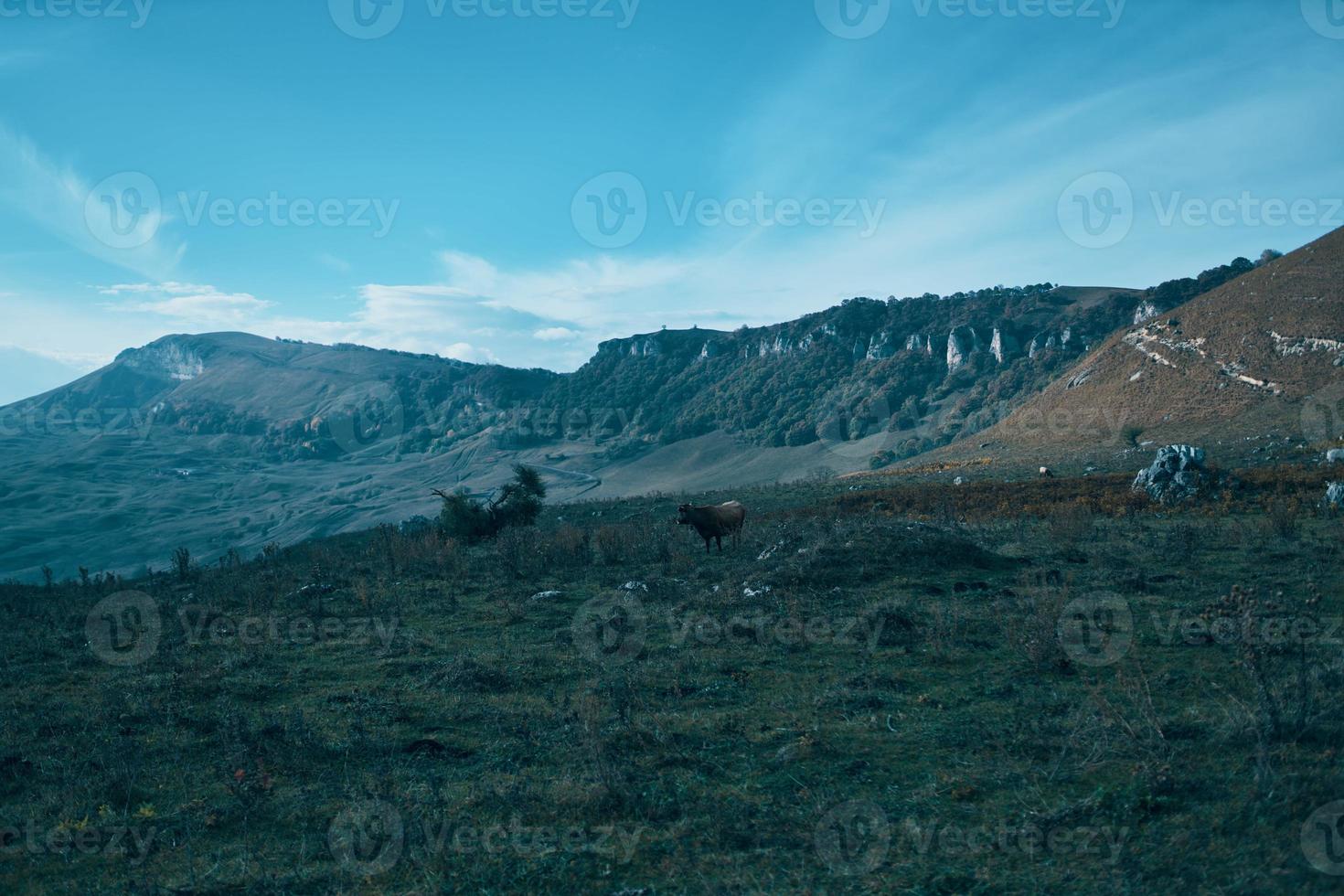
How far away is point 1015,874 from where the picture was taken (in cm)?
486

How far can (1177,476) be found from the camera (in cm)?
2547

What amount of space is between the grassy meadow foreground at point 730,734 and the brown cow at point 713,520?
5.96 metres

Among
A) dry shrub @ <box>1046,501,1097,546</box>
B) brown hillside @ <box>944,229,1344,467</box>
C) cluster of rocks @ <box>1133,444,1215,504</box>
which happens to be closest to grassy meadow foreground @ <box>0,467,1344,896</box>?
dry shrub @ <box>1046,501,1097,546</box>

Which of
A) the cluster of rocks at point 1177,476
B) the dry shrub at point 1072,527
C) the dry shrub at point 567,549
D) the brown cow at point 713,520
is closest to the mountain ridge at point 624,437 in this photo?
the cluster of rocks at point 1177,476

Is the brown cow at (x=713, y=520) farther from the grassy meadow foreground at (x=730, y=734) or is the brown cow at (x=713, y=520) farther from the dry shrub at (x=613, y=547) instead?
the grassy meadow foreground at (x=730, y=734)

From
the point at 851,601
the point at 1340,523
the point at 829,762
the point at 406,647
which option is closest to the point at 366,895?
the point at 829,762

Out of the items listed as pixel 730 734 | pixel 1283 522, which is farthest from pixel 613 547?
pixel 1283 522

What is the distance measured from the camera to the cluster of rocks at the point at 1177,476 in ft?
81.5

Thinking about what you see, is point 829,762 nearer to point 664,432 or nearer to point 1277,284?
point 1277,284

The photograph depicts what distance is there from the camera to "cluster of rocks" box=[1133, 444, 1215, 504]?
24844 mm

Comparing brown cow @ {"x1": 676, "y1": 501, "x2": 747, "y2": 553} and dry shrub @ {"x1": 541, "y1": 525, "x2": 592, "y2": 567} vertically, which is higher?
brown cow @ {"x1": 676, "y1": 501, "x2": 747, "y2": 553}

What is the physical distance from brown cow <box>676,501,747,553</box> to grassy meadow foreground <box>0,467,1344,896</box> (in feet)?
19.6

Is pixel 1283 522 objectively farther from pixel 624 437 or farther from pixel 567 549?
pixel 624 437

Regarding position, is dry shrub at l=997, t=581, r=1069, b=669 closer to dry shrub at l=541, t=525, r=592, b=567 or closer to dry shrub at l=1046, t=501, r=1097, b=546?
dry shrub at l=1046, t=501, r=1097, b=546
